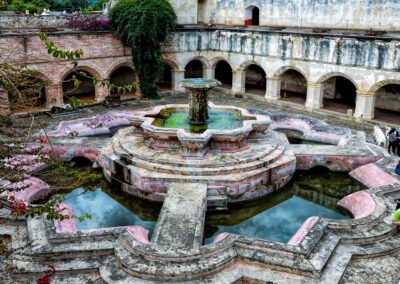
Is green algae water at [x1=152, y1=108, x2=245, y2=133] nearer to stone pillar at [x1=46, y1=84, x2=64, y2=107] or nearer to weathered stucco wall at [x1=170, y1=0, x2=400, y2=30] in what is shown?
stone pillar at [x1=46, y1=84, x2=64, y2=107]

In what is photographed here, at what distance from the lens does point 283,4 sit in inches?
832

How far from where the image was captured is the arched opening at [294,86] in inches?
829

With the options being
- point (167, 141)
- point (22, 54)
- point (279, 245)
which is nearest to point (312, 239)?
point (279, 245)

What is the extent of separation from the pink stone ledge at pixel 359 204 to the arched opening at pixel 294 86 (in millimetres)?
11370

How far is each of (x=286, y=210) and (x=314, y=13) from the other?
13.4 m

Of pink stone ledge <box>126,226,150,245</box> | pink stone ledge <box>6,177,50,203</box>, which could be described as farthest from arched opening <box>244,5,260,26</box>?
A: pink stone ledge <box>126,226,150,245</box>

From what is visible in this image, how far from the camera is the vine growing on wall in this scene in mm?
18125

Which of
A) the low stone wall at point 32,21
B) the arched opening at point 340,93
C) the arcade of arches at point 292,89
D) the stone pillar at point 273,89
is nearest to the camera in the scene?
→ the arcade of arches at point 292,89

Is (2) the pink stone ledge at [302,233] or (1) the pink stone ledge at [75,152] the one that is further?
(1) the pink stone ledge at [75,152]

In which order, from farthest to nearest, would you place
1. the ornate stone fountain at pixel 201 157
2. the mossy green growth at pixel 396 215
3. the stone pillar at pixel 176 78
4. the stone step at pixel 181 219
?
the stone pillar at pixel 176 78 → the ornate stone fountain at pixel 201 157 → the mossy green growth at pixel 396 215 → the stone step at pixel 181 219

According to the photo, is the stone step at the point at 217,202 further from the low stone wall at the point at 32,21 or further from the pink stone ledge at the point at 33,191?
the low stone wall at the point at 32,21

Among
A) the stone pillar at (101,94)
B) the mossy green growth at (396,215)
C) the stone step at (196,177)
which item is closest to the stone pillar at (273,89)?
the stone pillar at (101,94)

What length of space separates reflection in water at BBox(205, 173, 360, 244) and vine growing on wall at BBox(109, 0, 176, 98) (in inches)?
387

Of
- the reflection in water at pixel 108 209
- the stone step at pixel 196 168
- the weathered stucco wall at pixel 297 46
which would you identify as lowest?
the reflection in water at pixel 108 209
